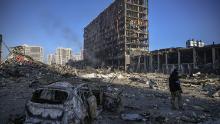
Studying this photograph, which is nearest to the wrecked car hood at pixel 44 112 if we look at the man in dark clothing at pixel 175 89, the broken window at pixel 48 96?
the broken window at pixel 48 96

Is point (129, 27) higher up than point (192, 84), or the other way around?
point (129, 27)

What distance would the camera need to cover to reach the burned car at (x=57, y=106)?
6.05m

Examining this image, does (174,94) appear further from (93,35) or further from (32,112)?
(93,35)

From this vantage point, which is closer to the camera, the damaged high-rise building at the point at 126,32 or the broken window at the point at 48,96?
the broken window at the point at 48,96

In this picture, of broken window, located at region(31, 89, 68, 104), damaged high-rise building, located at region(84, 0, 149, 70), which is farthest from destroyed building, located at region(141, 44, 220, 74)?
broken window, located at region(31, 89, 68, 104)

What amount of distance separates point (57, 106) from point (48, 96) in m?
0.54

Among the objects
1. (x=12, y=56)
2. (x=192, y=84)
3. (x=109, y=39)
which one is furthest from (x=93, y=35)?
(x=192, y=84)

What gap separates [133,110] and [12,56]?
20043 millimetres

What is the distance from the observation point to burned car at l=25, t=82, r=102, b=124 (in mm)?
6047

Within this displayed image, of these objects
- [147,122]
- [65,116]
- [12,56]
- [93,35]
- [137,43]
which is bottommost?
[147,122]

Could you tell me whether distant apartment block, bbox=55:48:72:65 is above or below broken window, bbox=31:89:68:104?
above

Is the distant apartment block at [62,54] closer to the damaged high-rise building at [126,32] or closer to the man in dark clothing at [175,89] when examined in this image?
the damaged high-rise building at [126,32]

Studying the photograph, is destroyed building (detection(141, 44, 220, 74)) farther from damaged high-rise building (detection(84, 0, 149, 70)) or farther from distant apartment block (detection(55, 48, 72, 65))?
distant apartment block (detection(55, 48, 72, 65))

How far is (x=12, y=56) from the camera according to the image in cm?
2689
